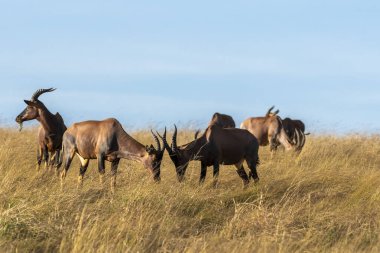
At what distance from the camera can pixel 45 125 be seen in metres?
15.9

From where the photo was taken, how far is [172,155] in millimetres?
12773

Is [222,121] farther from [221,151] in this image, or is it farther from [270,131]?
[221,151]

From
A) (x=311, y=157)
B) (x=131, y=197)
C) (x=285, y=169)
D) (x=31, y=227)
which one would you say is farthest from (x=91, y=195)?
(x=311, y=157)

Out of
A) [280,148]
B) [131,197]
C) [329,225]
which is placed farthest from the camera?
[280,148]

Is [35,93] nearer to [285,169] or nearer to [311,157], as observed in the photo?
[285,169]

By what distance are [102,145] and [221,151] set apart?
2315mm

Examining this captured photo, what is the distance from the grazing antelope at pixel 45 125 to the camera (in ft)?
52.2

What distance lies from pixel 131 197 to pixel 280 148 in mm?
14092

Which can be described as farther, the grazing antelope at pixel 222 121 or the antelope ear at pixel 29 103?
the grazing antelope at pixel 222 121

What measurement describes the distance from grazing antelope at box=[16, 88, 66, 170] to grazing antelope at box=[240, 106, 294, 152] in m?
7.78

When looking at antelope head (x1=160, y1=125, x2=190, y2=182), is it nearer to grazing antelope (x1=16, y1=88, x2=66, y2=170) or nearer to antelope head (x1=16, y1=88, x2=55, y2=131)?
grazing antelope (x1=16, y1=88, x2=66, y2=170)

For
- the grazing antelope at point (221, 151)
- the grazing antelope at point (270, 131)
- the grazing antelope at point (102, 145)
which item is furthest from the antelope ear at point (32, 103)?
the grazing antelope at point (270, 131)

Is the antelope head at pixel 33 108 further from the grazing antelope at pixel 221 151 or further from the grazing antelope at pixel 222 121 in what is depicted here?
the grazing antelope at pixel 222 121

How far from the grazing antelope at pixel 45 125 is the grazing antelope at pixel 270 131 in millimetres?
7781
